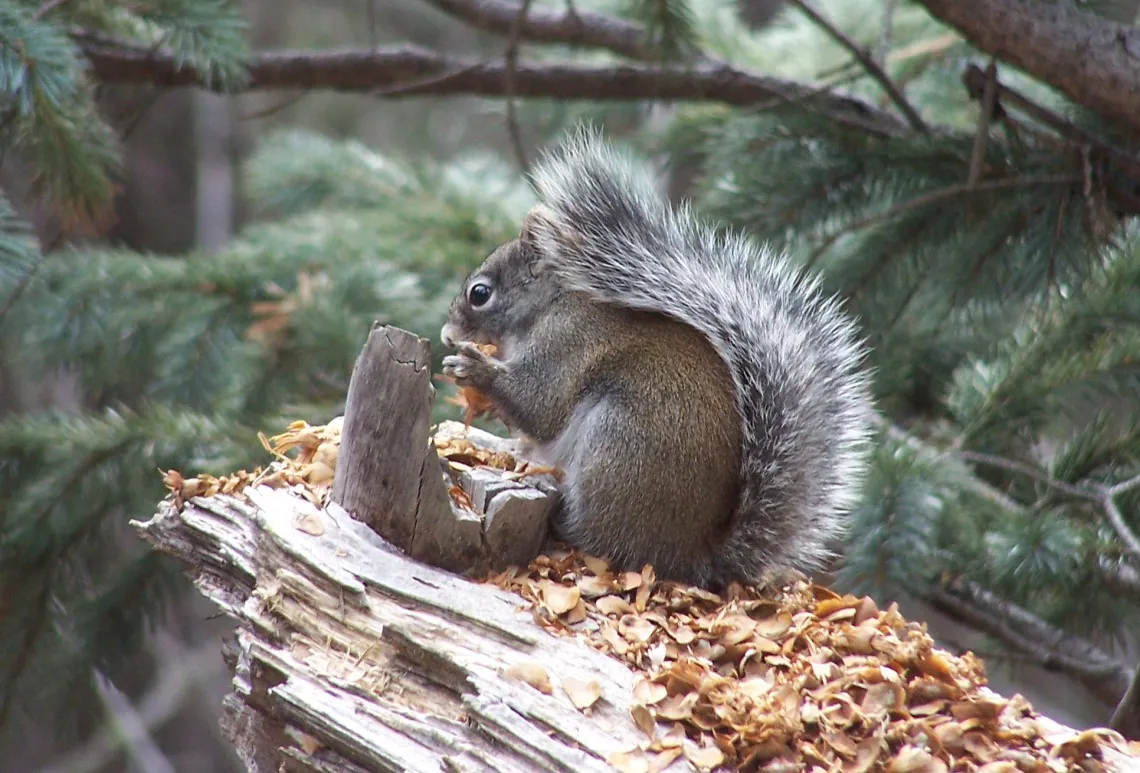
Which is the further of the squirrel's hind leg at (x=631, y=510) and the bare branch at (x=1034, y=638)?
the bare branch at (x=1034, y=638)

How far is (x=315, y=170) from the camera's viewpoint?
3150 millimetres

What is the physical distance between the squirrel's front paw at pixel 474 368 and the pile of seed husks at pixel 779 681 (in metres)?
0.25

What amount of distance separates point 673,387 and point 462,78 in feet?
4.23

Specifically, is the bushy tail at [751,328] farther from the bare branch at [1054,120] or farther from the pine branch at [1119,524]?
the bare branch at [1054,120]

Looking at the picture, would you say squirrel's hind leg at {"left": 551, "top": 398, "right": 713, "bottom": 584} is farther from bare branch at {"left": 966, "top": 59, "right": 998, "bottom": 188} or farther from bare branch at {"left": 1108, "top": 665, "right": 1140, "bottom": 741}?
bare branch at {"left": 966, "top": 59, "right": 998, "bottom": 188}

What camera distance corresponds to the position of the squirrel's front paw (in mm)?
1543

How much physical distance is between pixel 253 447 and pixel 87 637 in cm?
50

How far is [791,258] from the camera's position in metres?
2.07

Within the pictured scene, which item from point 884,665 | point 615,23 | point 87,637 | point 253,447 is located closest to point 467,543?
point 884,665

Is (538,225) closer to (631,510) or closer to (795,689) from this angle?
(631,510)

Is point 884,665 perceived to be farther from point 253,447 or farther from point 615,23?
point 615,23

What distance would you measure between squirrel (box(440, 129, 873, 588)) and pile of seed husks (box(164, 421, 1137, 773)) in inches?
3.2

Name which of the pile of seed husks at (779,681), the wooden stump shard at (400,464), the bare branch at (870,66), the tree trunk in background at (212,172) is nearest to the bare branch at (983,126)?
the bare branch at (870,66)

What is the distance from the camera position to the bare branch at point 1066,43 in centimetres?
→ 162
